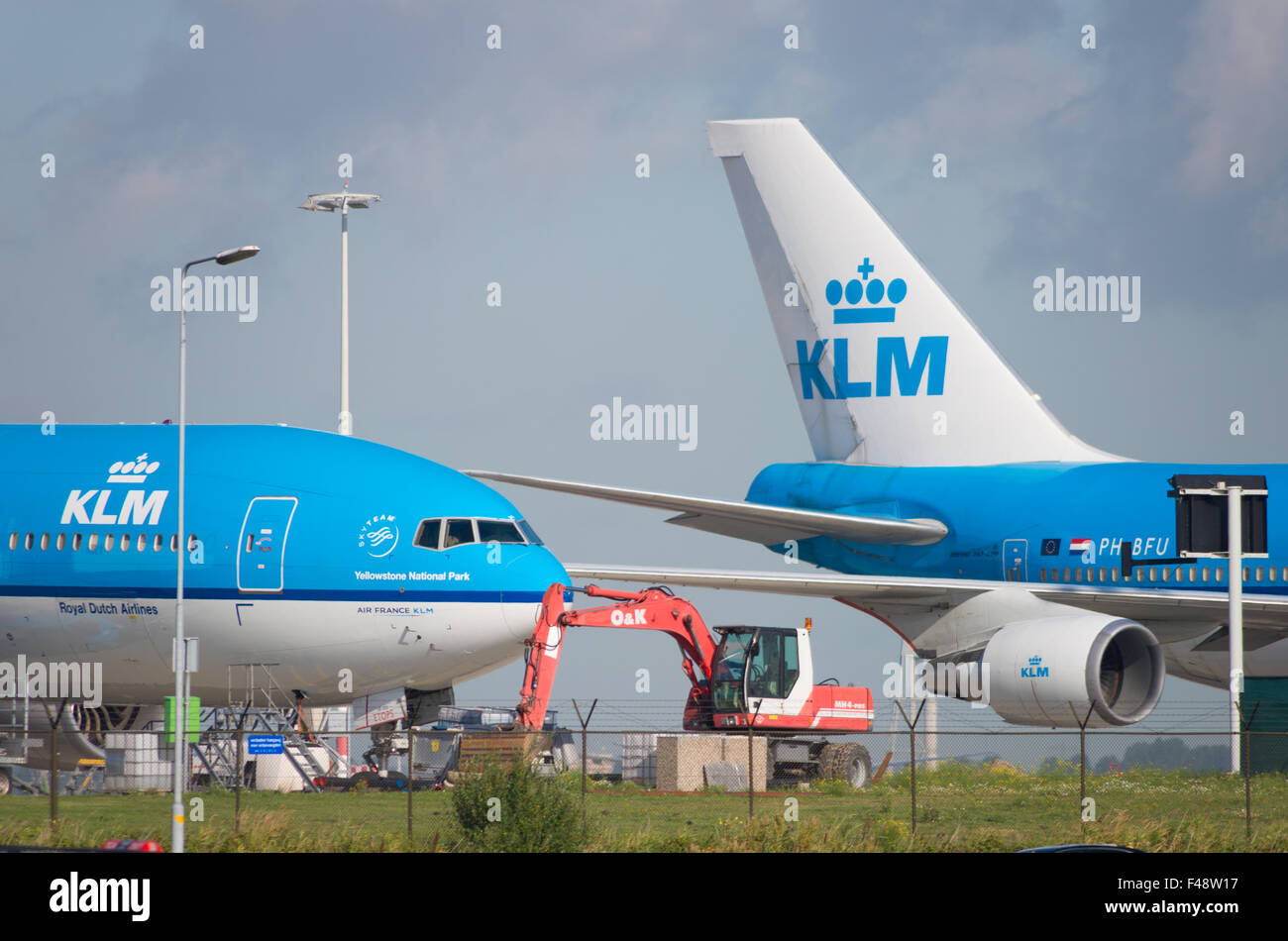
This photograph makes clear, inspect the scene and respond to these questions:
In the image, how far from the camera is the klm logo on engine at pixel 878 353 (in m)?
33.1

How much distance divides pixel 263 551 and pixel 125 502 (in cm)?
199

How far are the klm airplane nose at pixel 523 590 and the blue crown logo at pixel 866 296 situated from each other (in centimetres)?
1255

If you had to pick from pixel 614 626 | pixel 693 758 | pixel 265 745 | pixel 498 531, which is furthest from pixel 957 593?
pixel 265 745

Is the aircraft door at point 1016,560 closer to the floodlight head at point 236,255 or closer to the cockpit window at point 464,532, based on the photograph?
the cockpit window at point 464,532

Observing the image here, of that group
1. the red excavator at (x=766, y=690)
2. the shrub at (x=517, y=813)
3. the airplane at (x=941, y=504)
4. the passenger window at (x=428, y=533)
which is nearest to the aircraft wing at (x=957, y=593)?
the airplane at (x=941, y=504)

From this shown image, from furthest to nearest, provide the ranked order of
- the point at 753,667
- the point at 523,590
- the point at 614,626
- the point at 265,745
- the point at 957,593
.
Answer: the point at 957,593 < the point at 753,667 < the point at 614,626 < the point at 523,590 < the point at 265,745

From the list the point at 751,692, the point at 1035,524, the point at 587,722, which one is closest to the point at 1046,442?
the point at 1035,524

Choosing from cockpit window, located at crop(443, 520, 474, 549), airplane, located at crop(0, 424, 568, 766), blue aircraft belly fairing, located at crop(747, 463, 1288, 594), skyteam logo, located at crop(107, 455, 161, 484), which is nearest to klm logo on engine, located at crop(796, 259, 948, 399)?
blue aircraft belly fairing, located at crop(747, 463, 1288, 594)

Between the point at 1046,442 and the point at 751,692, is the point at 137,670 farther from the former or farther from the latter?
the point at 1046,442

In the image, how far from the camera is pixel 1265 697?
3061cm

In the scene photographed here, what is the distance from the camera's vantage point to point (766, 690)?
27.7 meters

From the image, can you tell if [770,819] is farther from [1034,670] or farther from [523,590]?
[1034,670]

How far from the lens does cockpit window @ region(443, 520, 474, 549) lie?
2294 centimetres
